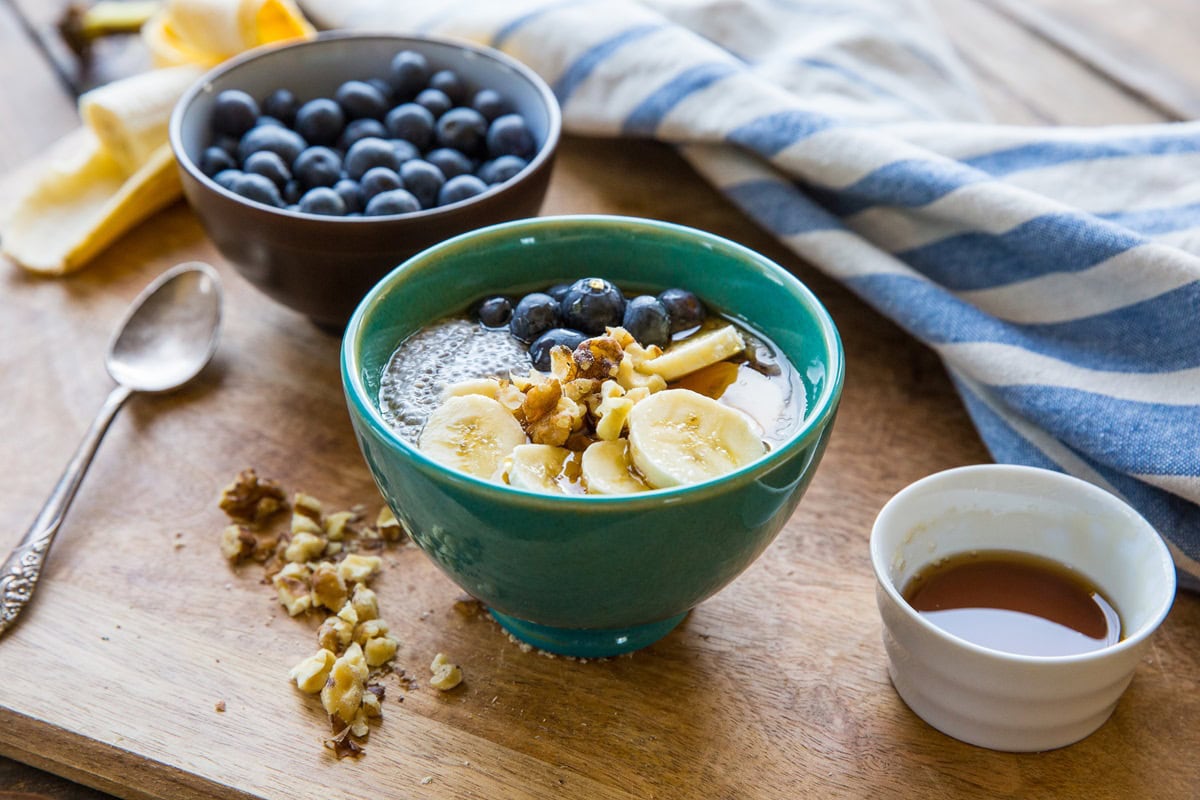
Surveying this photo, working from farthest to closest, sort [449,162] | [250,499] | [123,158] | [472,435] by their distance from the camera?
[123,158], [449,162], [250,499], [472,435]

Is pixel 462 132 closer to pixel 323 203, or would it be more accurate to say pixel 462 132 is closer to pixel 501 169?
pixel 501 169

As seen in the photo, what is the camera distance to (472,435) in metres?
0.88

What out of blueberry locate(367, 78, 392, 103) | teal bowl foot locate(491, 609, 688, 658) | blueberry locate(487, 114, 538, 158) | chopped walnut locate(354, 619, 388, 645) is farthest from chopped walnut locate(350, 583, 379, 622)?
blueberry locate(367, 78, 392, 103)

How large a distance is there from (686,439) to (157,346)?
70cm

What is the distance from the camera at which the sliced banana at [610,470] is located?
33.2 inches

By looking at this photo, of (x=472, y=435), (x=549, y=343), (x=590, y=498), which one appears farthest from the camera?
(x=549, y=343)

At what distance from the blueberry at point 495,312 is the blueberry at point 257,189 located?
1.09 ft

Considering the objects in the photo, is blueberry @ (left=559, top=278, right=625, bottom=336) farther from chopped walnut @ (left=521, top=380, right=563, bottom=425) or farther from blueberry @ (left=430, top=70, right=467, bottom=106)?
blueberry @ (left=430, top=70, right=467, bottom=106)

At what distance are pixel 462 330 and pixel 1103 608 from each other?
0.58 metres

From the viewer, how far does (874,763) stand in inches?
35.1

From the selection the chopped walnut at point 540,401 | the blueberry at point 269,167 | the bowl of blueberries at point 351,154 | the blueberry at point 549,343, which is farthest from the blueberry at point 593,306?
the blueberry at point 269,167

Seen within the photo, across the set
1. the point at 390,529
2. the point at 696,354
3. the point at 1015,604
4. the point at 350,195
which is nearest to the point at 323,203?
the point at 350,195

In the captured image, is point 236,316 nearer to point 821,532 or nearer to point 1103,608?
point 821,532

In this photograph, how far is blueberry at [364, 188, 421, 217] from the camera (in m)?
1.21
